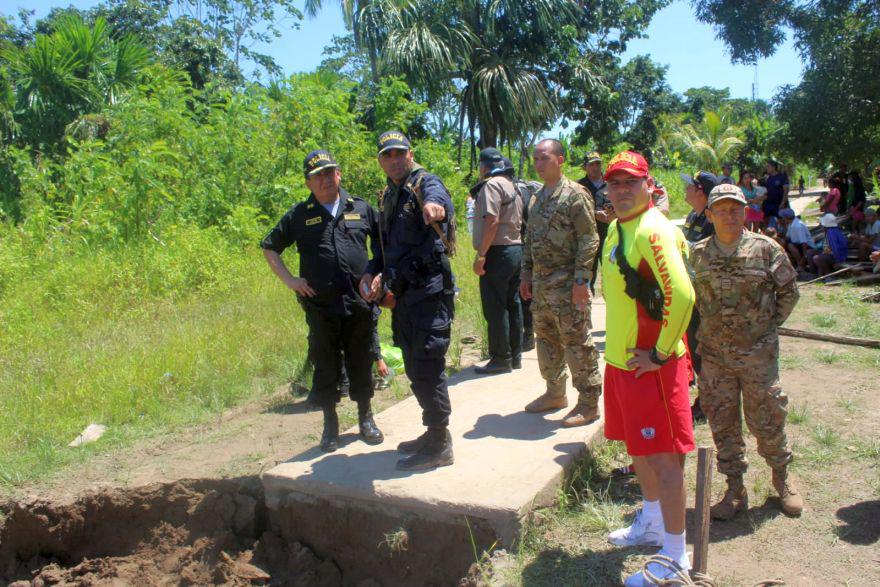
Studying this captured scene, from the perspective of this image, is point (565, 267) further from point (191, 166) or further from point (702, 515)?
point (191, 166)

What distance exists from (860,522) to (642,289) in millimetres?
1879

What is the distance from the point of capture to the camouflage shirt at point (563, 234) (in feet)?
14.2

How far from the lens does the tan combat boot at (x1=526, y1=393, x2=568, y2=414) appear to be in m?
4.73

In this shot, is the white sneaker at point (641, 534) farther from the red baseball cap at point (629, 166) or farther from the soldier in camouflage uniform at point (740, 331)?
the red baseball cap at point (629, 166)

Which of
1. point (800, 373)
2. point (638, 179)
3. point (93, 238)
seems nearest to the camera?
point (638, 179)

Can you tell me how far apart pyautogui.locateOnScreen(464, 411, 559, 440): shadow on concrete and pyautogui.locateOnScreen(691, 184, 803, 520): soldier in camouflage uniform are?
111 centimetres

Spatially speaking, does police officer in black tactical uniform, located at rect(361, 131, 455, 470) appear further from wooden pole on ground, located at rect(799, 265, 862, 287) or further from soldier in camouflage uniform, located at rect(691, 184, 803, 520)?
wooden pole on ground, located at rect(799, 265, 862, 287)

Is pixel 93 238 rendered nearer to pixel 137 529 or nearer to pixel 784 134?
pixel 137 529

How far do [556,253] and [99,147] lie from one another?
10.2m

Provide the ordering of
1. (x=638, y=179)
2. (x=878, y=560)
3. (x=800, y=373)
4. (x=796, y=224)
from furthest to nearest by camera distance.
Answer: (x=796, y=224) < (x=800, y=373) < (x=878, y=560) < (x=638, y=179)

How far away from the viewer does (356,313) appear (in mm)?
4383

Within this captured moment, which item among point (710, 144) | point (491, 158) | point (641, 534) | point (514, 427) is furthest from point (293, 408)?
point (710, 144)

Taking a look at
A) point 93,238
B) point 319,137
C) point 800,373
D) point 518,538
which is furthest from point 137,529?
point 319,137

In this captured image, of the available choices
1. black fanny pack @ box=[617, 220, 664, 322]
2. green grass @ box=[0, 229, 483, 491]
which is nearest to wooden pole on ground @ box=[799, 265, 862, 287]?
green grass @ box=[0, 229, 483, 491]
